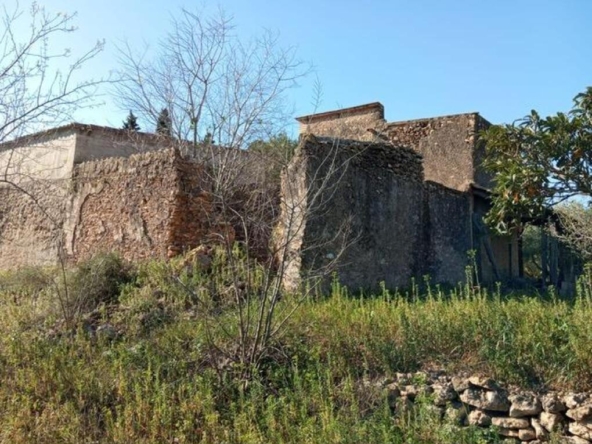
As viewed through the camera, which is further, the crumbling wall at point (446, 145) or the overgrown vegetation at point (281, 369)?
the crumbling wall at point (446, 145)

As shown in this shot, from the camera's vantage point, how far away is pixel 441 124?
15.0m

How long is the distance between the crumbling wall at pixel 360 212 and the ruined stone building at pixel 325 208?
0.7 inches

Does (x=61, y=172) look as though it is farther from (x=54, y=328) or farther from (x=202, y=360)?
(x=202, y=360)

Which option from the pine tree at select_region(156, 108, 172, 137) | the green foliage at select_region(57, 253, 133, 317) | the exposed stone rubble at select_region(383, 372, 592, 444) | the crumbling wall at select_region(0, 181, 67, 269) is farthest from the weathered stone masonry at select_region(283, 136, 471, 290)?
the pine tree at select_region(156, 108, 172, 137)

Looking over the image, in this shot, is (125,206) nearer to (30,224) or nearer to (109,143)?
(30,224)

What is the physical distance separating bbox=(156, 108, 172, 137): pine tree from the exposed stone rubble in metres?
12.2

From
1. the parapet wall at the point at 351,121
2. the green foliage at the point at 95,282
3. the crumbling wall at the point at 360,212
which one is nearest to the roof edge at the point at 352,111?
the parapet wall at the point at 351,121

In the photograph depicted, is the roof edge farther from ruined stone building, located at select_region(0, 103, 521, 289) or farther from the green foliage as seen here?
the green foliage

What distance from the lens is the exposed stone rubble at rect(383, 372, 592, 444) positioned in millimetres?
4535

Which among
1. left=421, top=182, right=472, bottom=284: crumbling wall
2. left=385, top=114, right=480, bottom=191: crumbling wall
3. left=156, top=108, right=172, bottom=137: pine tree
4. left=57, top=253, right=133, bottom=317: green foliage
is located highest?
left=156, top=108, right=172, bottom=137: pine tree

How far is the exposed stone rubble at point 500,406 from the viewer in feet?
14.9

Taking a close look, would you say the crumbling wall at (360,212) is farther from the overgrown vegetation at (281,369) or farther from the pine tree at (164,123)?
the pine tree at (164,123)

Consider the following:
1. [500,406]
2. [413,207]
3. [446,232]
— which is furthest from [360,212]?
[500,406]

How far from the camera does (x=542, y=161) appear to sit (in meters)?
6.84
